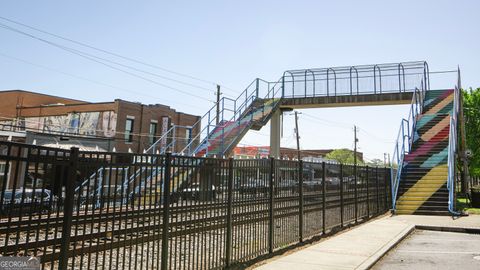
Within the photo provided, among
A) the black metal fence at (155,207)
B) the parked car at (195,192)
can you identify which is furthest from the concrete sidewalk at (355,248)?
the parked car at (195,192)

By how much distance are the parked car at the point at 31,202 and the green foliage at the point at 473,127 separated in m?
31.1

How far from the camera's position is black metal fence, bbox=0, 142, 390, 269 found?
444cm

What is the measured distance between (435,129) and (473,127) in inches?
320

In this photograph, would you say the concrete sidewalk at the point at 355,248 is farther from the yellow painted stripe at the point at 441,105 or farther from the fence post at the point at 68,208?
the yellow painted stripe at the point at 441,105

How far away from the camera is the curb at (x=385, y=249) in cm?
804

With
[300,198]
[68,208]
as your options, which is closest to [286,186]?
[300,198]

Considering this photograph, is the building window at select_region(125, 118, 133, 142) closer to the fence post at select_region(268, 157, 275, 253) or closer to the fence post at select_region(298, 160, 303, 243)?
the fence post at select_region(298, 160, 303, 243)

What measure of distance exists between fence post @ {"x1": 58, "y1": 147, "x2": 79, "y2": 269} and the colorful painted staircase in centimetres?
1713

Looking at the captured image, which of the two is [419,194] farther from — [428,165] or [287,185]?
[287,185]

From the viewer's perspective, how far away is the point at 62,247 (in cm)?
451

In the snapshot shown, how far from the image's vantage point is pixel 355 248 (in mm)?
9828

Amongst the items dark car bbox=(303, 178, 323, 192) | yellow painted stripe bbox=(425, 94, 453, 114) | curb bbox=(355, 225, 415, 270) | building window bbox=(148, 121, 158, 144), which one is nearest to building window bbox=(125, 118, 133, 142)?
building window bbox=(148, 121, 158, 144)

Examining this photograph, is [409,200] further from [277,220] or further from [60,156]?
[60,156]

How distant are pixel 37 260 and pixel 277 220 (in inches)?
242
